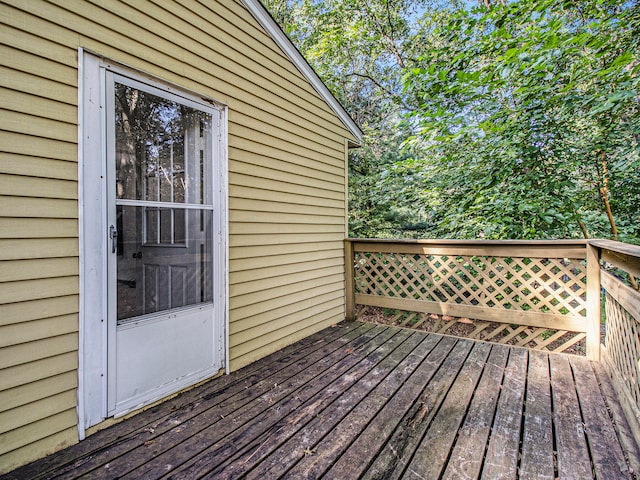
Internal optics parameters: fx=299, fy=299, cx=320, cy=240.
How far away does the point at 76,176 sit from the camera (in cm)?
161

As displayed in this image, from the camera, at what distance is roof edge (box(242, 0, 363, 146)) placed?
2.67m

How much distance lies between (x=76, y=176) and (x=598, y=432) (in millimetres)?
3198

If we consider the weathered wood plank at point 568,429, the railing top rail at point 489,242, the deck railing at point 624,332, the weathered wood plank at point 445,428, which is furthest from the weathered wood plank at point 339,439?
the railing top rail at point 489,242

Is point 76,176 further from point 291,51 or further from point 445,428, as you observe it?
point 445,428

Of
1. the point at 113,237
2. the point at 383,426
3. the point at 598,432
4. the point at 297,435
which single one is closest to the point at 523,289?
the point at 598,432

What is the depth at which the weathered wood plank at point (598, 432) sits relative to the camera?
1397 millimetres

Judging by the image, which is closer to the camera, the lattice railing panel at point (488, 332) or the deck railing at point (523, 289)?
the deck railing at point (523, 289)

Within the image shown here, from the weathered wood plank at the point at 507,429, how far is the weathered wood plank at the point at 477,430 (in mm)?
32

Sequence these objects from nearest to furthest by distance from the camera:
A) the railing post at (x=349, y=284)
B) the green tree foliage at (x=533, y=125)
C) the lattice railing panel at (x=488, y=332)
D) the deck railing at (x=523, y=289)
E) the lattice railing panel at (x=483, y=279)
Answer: the deck railing at (x=523, y=289)
the lattice railing panel at (x=483, y=279)
the lattice railing panel at (x=488, y=332)
the green tree foliage at (x=533, y=125)
the railing post at (x=349, y=284)

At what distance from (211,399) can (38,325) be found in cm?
108

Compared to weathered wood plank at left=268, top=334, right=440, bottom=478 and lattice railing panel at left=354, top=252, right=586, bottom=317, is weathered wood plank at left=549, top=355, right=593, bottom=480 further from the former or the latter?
weathered wood plank at left=268, top=334, right=440, bottom=478

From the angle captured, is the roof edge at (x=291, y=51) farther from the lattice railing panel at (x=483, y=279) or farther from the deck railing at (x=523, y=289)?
the lattice railing panel at (x=483, y=279)

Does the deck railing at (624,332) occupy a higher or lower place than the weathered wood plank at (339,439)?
higher

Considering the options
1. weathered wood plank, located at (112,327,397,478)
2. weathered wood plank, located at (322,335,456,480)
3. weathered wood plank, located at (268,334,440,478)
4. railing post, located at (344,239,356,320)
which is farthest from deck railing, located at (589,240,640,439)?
railing post, located at (344,239,356,320)
